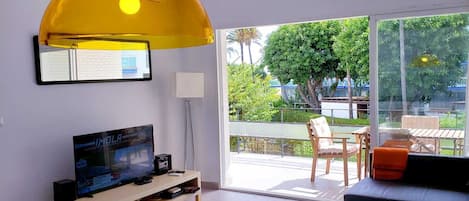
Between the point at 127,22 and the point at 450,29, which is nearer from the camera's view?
the point at 127,22

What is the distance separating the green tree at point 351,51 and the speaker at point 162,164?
11.4 ft

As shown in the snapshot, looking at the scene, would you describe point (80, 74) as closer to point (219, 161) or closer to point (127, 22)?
point (219, 161)

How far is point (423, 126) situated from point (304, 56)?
15.0 feet

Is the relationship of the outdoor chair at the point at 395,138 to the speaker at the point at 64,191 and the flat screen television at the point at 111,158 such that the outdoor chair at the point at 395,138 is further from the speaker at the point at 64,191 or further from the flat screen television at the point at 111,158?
the speaker at the point at 64,191

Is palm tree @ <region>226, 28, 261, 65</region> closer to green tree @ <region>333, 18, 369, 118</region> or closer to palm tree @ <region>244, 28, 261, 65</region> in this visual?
palm tree @ <region>244, 28, 261, 65</region>

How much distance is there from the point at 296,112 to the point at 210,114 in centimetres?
357

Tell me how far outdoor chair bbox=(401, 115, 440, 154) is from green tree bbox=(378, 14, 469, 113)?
0.52 feet

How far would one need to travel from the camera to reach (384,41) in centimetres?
410

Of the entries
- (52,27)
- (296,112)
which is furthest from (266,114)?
Result: (52,27)

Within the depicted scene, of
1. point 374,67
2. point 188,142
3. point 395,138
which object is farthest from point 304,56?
point 395,138

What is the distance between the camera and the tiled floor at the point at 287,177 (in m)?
4.86

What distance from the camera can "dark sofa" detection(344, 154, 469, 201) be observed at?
3311 millimetres

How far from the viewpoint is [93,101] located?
4129mm

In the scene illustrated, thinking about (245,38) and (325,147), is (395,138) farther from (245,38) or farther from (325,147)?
(245,38)
